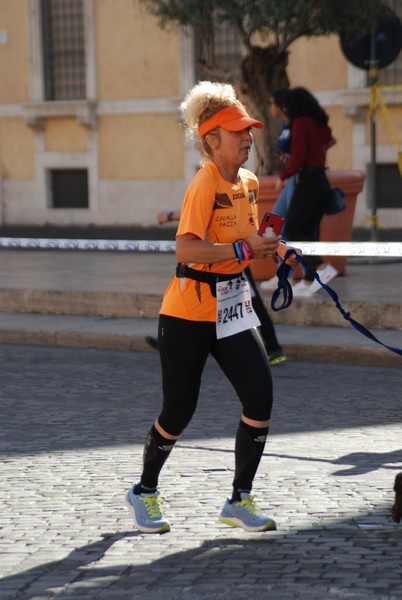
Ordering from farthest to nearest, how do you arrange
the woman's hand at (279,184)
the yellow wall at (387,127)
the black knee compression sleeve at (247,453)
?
1. the yellow wall at (387,127)
2. the woman's hand at (279,184)
3. the black knee compression sleeve at (247,453)

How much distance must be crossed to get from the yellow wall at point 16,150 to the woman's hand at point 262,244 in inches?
861

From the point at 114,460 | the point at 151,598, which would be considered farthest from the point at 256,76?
the point at 151,598

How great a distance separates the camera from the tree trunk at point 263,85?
1515 cm

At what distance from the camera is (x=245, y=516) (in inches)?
208

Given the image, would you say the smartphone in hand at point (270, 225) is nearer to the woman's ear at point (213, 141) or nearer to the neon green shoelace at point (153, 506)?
the woman's ear at point (213, 141)

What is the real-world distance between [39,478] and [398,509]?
183 cm

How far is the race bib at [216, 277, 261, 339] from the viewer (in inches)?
206

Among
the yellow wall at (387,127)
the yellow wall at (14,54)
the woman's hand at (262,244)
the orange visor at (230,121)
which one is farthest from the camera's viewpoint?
the yellow wall at (14,54)

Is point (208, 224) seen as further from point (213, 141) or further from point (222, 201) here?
point (213, 141)

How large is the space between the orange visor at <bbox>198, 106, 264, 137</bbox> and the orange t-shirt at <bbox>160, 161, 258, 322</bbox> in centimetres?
15

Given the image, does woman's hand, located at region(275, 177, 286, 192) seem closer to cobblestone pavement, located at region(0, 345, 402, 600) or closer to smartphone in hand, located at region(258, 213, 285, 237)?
cobblestone pavement, located at region(0, 345, 402, 600)

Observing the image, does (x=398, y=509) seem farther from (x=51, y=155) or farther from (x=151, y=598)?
(x=51, y=155)

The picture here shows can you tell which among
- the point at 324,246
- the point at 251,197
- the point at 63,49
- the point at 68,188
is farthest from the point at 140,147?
the point at 251,197

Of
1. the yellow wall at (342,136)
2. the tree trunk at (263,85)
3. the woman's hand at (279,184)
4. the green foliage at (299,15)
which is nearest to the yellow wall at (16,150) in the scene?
the yellow wall at (342,136)
